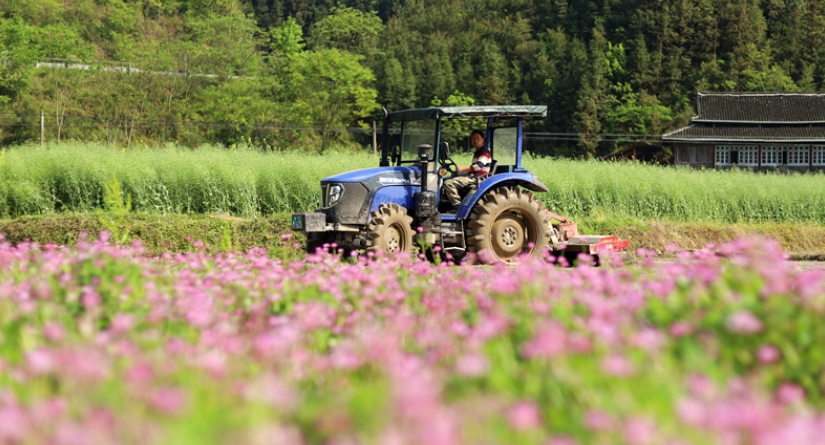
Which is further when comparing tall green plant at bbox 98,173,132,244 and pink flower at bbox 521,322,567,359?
tall green plant at bbox 98,173,132,244

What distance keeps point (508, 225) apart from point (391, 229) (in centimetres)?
191

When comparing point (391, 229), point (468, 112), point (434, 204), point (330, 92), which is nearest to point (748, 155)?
point (330, 92)

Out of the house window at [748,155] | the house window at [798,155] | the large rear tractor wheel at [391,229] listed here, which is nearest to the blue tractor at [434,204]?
the large rear tractor wheel at [391,229]

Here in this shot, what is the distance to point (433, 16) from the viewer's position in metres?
104

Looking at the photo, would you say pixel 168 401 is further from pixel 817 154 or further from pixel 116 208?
pixel 817 154

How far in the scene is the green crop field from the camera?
60.4 ft

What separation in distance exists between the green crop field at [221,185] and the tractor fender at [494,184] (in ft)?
23.0

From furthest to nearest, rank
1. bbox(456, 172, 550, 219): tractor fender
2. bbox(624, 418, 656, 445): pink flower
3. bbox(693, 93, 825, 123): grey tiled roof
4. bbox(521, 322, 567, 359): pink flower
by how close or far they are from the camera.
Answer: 1. bbox(693, 93, 825, 123): grey tiled roof
2. bbox(456, 172, 550, 219): tractor fender
3. bbox(521, 322, 567, 359): pink flower
4. bbox(624, 418, 656, 445): pink flower

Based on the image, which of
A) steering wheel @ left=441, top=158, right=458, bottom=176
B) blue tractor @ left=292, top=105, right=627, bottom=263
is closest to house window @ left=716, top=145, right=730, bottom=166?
blue tractor @ left=292, top=105, right=627, bottom=263

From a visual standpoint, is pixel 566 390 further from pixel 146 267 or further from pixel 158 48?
pixel 158 48

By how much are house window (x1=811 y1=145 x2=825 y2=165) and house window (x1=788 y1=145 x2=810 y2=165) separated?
0.29 meters

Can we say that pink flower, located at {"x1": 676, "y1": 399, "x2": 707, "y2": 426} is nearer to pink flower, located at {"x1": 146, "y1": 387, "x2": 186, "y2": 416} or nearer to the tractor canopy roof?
pink flower, located at {"x1": 146, "y1": 387, "x2": 186, "y2": 416}

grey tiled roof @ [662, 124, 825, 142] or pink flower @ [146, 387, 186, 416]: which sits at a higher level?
grey tiled roof @ [662, 124, 825, 142]

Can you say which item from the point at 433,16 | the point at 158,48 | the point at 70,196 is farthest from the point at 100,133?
the point at 433,16
